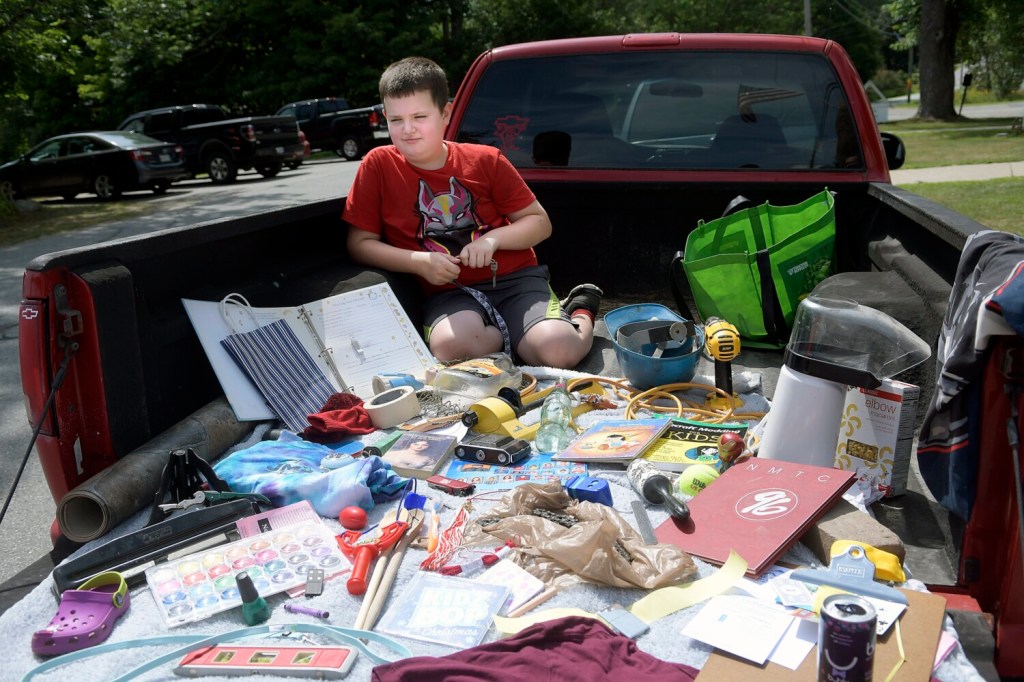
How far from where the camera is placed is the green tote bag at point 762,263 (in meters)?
3.38

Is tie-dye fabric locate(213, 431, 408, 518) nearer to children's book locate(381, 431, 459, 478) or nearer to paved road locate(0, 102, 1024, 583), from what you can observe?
children's book locate(381, 431, 459, 478)

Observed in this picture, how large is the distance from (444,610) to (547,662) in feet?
1.05

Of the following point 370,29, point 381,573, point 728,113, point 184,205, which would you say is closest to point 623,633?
point 381,573

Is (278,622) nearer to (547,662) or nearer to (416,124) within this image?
(547,662)

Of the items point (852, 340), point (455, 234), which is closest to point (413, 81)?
point (455, 234)

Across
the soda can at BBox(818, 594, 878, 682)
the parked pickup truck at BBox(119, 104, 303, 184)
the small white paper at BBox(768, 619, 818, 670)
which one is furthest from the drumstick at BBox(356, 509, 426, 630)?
the parked pickup truck at BBox(119, 104, 303, 184)

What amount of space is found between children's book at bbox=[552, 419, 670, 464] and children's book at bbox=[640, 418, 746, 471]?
0.03m

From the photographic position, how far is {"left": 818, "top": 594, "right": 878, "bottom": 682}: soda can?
1.35 meters

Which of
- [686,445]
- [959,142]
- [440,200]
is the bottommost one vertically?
[959,142]

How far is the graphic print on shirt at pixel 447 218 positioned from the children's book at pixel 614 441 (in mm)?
1130

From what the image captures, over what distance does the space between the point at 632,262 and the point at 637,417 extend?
1.34 metres

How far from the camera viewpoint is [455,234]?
3598 millimetres

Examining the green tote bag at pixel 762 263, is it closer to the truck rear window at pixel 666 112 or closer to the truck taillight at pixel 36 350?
the truck rear window at pixel 666 112

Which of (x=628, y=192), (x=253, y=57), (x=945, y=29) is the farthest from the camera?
(x=253, y=57)
